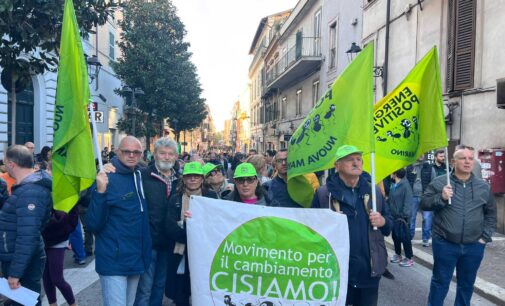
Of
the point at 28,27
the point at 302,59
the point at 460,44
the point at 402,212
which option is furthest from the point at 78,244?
the point at 302,59

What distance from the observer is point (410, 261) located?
7395mm

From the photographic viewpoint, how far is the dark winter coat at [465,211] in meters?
4.41

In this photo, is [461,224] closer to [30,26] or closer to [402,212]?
[402,212]

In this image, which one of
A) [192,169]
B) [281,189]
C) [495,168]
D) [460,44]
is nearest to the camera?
[192,169]

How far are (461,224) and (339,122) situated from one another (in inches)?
66.9

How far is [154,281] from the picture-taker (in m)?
4.23

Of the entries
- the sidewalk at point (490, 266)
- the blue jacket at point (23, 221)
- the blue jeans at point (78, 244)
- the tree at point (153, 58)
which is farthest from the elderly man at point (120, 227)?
the tree at point (153, 58)

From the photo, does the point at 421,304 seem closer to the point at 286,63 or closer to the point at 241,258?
the point at 241,258

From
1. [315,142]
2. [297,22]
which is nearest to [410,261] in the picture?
[315,142]

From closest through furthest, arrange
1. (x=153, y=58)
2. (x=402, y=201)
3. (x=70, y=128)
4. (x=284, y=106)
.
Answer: (x=70, y=128) → (x=402, y=201) → (x=153, y=58) → (x=284, y=106)

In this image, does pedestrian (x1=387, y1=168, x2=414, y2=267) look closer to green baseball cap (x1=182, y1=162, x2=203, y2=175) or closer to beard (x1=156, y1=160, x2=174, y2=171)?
green baseball cap (x1=182, y1=162, x2=203, y2=175)

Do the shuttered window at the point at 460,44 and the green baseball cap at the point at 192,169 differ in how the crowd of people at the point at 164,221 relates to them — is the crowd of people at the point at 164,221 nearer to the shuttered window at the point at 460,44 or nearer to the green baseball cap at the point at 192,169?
the green baseball cap at the point at 192,169

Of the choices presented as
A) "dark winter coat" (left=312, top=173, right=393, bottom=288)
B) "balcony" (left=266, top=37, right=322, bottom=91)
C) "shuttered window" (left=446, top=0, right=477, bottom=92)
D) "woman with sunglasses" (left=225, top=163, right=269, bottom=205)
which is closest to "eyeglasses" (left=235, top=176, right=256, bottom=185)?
"woman with sunglasses" (left=225, top=163, right=269, bottom=205)

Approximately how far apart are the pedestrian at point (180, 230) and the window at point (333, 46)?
18894mm
